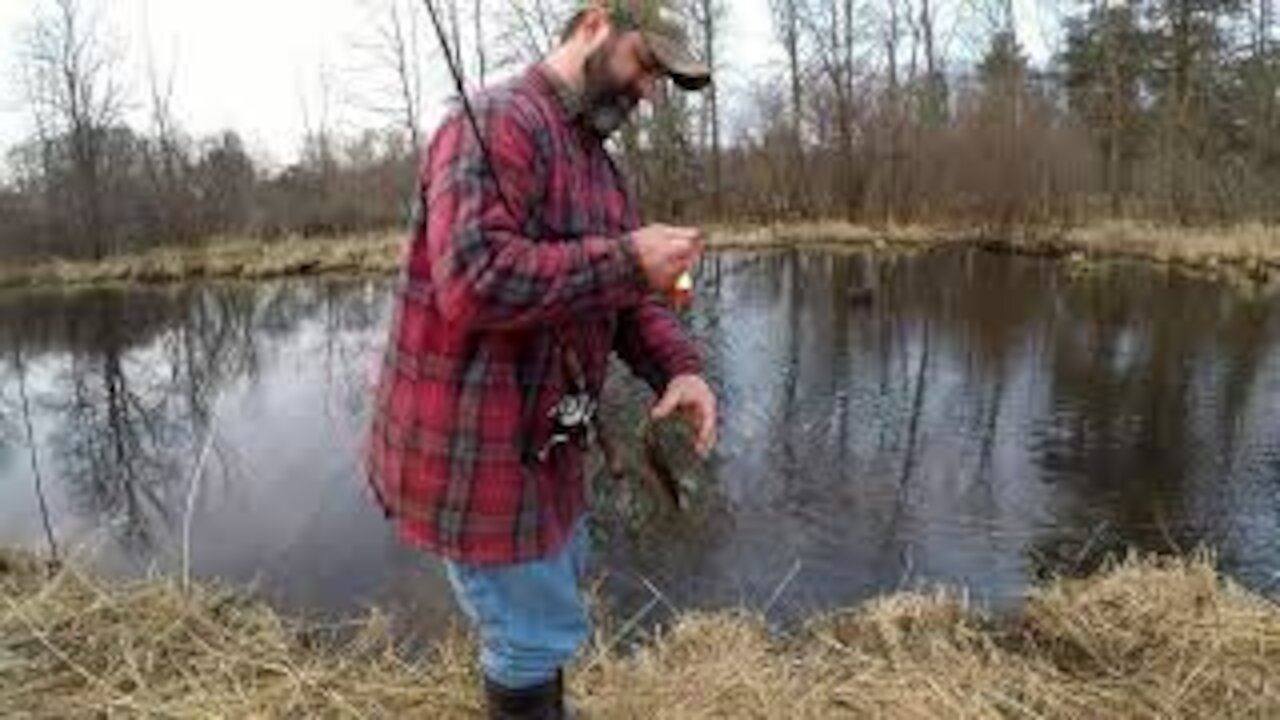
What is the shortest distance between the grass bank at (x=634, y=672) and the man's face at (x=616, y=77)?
1.43m

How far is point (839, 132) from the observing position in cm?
3222

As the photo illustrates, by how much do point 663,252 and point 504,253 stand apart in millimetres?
232

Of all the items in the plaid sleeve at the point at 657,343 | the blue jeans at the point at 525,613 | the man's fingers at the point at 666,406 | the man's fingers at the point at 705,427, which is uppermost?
the plaid sleeve at the point at 657,343

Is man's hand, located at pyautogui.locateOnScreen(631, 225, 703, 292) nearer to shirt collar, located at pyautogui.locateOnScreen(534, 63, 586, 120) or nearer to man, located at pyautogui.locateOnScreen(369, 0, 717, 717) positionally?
man, located at pyautogui.locateOnScreen(369, 0, 717, 717)

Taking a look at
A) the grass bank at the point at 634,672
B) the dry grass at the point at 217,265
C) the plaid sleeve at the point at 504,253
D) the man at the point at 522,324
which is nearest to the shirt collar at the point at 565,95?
the man at the point at 522,324

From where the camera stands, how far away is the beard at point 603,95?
2201mm

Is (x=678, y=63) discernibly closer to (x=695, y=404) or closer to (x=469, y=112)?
(x=469, y=112)

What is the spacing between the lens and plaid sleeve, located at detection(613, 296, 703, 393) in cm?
259

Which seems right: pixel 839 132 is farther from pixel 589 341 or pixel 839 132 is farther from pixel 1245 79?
pixel 589 341

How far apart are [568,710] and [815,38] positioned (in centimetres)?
3481

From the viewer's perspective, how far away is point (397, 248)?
2872 cm

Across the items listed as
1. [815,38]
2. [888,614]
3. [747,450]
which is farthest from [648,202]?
[888,614]

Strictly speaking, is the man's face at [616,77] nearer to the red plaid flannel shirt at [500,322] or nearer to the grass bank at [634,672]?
the red plaid flannel shirt at [500,322]

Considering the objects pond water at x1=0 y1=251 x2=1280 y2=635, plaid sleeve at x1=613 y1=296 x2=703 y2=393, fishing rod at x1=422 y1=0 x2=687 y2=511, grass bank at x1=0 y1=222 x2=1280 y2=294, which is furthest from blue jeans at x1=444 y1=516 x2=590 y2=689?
grass bank at x1=0 y1=222 x2=1280 y2=294
